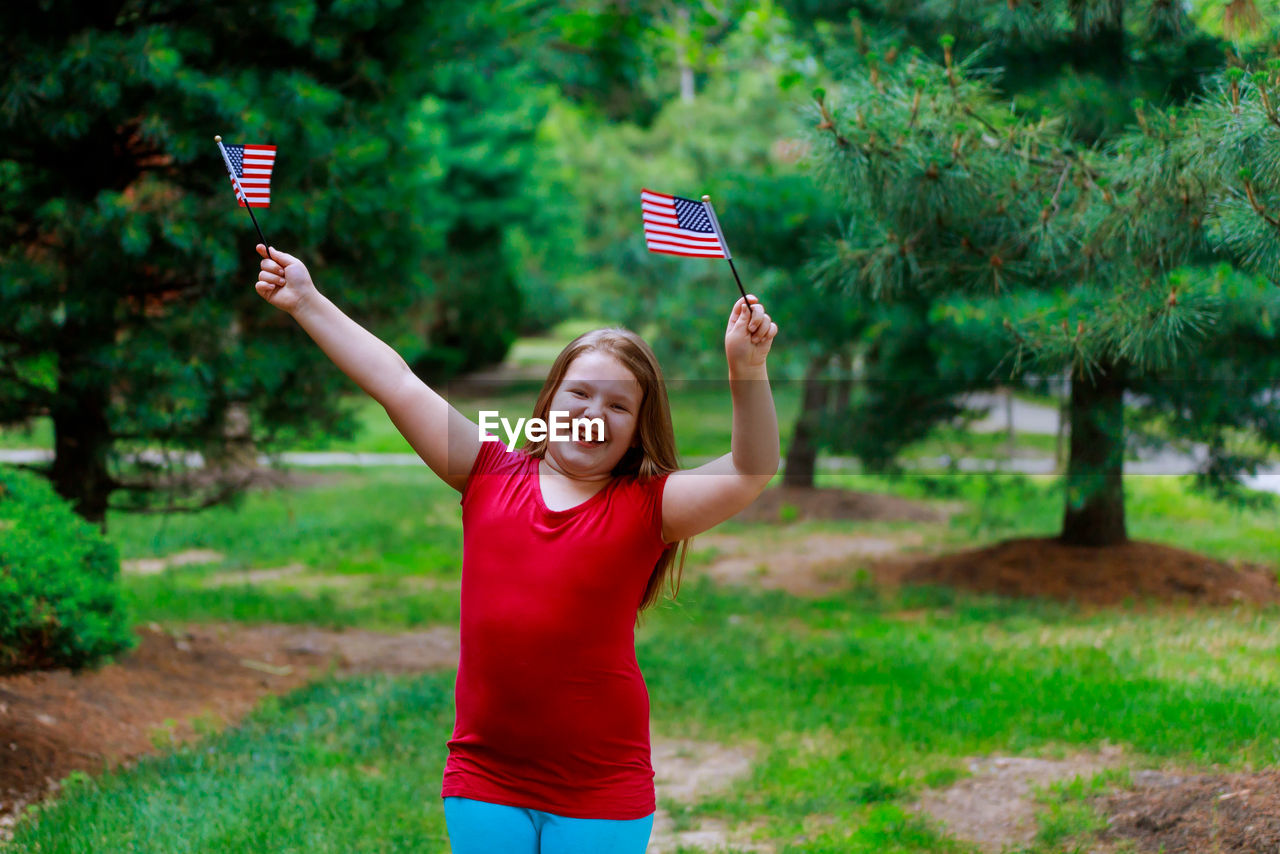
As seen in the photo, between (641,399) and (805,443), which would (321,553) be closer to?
(805,443)

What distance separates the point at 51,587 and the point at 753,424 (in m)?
3.57

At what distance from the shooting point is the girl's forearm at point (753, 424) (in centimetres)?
220

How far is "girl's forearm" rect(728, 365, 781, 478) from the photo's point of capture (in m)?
2.20

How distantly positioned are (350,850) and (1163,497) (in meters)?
10.3

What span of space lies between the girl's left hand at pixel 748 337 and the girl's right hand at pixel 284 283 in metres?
0.86

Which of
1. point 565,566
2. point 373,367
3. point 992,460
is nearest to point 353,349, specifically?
point 373,367

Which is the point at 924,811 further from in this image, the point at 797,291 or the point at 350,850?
the point at 797,291

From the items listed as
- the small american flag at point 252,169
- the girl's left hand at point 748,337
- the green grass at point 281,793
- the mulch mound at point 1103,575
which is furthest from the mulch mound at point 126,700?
the mulch mound at point 1103,575

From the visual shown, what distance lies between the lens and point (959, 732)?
4.99 m

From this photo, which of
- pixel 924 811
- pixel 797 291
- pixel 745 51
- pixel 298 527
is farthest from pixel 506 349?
pixel 924 811

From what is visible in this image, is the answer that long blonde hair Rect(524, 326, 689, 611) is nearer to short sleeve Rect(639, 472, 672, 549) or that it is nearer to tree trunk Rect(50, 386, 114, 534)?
short sleeve Rect(639, 472, 672, 549)

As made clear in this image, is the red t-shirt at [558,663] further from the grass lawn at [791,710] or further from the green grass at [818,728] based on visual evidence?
the green grass at [818,728]

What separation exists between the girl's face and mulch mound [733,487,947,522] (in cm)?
924

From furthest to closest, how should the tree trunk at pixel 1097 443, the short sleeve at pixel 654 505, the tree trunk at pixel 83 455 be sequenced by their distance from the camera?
the tree trunk at pixel 1097 443 < the tree trunk at pixel 83 455 < the short sleeve at pixel 654 505
